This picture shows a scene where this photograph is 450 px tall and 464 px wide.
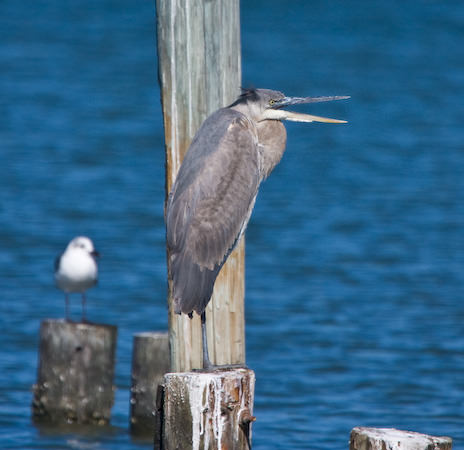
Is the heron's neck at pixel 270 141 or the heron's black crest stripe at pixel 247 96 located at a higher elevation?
the heron's black crest stripe at pixel 247 96

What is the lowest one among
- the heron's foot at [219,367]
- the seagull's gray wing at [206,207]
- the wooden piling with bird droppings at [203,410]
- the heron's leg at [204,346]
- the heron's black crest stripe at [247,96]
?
the wooden piling with bird droppings at [203,410]

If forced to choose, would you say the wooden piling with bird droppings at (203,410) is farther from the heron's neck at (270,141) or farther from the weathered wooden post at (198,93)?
the heron's neck at (270,141)

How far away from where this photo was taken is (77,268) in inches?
352

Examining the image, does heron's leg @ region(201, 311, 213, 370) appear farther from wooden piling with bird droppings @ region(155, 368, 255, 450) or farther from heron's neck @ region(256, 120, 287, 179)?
heron's neck @ region(256, 120, 287, 179)

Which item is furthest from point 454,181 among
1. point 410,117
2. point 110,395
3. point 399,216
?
point 110,395

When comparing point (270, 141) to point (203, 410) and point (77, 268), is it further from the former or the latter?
point (77, 268)

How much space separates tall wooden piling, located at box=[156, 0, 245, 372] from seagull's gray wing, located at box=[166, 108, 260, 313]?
0.19 meters

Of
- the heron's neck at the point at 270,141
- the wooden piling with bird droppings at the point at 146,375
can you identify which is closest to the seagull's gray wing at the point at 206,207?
the heron's neck at the point at 270,141

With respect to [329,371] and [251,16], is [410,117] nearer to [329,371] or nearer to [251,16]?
[251,16]

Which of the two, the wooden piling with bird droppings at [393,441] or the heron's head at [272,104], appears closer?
the wooden piling with bird droppings at [393,441]

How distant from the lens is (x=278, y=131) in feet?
19.4

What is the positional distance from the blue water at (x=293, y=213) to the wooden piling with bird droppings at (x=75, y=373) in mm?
204

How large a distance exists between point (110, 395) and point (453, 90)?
19.3 metres

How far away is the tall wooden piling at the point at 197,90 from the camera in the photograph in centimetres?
520
